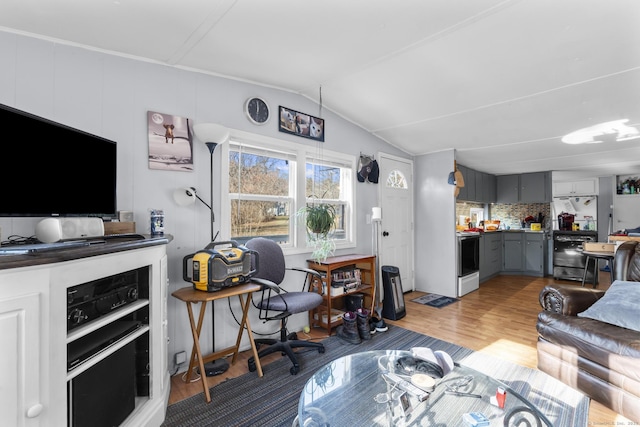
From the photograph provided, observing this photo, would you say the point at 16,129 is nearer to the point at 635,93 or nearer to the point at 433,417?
the point at 433,417

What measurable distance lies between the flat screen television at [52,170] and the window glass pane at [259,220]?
3.71 ft

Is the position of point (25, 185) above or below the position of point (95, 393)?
above

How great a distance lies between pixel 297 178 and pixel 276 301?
1337mm

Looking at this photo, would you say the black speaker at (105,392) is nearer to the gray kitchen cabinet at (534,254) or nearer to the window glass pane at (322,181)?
the window glass pane at (322,181)

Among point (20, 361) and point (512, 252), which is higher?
point (20, 361)

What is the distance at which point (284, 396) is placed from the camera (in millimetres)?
1978

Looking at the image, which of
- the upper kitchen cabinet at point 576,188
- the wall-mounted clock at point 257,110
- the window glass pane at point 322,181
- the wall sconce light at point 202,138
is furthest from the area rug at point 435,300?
the upper kitchen cabinet at point 576,188

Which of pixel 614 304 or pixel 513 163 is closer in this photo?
pixel 614 304

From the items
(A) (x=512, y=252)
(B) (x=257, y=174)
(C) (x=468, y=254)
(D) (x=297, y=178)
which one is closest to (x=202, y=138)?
(B) (x=257, y=174)

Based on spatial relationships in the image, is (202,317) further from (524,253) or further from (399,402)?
(524,253)

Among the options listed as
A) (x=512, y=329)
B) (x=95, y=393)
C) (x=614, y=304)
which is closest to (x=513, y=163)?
(x=512, y=329)

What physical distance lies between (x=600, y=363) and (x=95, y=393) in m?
2.84

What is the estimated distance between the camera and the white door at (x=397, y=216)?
418 cm

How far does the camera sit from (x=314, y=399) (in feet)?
4.60
